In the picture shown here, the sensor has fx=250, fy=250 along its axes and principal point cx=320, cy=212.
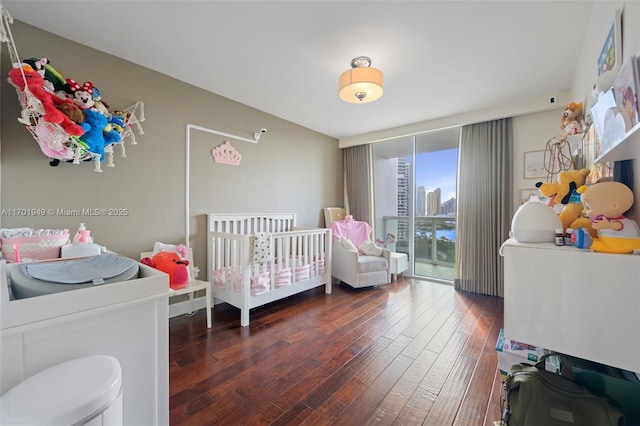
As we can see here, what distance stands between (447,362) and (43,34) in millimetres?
3751

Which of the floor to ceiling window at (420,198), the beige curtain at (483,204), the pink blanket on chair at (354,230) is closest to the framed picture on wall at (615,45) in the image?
the beige curtain at (483,204)

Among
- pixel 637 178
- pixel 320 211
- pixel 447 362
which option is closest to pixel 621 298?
pixel 637 178

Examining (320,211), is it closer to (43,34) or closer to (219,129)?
(219,129)

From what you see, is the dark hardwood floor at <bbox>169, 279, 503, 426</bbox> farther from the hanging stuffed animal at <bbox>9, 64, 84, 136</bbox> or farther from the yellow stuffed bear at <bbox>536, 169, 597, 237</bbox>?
the hanging stuffed animal at <bbox>9, 64, 84, 136</bbox>

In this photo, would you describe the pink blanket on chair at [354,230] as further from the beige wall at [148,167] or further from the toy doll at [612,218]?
the toy doll at [612,218]

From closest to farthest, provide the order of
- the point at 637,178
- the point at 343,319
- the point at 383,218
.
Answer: the point at 637,178 → the point at 343,319 → the point at 383,218

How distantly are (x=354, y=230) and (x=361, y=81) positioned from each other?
98.2 inches

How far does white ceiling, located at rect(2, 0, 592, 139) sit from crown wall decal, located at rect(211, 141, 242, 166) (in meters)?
0.58

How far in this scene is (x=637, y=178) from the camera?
3.22 feet

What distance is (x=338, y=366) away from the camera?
1.75m

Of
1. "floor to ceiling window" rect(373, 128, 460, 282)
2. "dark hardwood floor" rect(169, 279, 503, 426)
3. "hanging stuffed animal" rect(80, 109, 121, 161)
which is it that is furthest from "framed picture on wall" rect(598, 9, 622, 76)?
"hanging stuffed animal" rect(80, 109, 121, 161)

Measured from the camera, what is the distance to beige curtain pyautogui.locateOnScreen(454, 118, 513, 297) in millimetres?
3094

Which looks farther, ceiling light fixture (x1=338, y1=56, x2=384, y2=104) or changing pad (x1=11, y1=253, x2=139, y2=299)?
ceiling light fixture (x1=338, y1=56, x2=384, y2=104)

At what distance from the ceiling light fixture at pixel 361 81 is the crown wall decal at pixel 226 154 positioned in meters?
1.49
